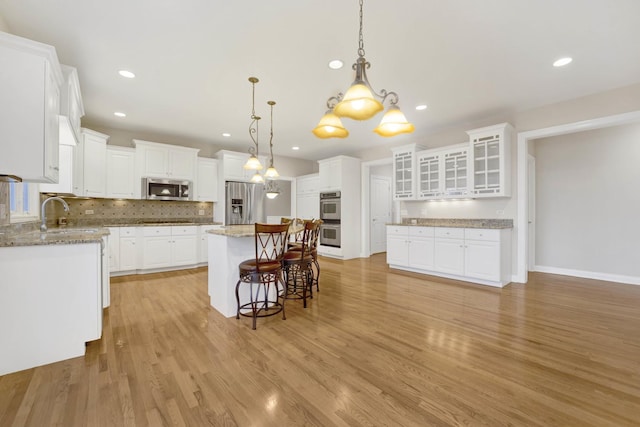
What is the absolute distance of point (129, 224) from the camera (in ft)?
15.8

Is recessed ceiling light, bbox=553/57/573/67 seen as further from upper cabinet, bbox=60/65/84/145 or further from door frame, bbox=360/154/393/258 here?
upper cabinet, bbox=60/65/84/145

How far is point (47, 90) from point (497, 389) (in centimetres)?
388

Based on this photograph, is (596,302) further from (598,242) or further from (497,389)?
(497,389)

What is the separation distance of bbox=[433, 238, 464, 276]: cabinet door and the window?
218 inches

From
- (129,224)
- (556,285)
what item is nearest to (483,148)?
(556,285)

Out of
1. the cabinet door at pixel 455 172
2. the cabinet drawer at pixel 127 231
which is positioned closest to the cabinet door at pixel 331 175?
the cabinet door at pixel 455 172

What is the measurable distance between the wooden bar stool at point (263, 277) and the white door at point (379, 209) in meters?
4.55

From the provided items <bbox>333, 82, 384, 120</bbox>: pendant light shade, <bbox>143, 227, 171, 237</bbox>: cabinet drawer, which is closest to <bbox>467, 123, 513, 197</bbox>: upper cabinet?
<bbox>333, 82, 384, 120</bbox>: pendant light shade

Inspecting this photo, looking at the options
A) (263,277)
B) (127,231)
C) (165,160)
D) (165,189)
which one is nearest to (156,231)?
(127,231)

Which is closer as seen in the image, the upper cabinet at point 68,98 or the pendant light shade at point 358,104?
the pendant light shade at point 358,104

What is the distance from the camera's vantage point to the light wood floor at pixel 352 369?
4.99 ft

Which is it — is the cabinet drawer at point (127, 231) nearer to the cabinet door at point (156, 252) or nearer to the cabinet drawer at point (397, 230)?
the cabinet door at point (156, 252)

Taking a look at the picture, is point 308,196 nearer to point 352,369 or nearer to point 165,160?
point 165,160

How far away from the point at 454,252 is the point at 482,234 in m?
0.53
